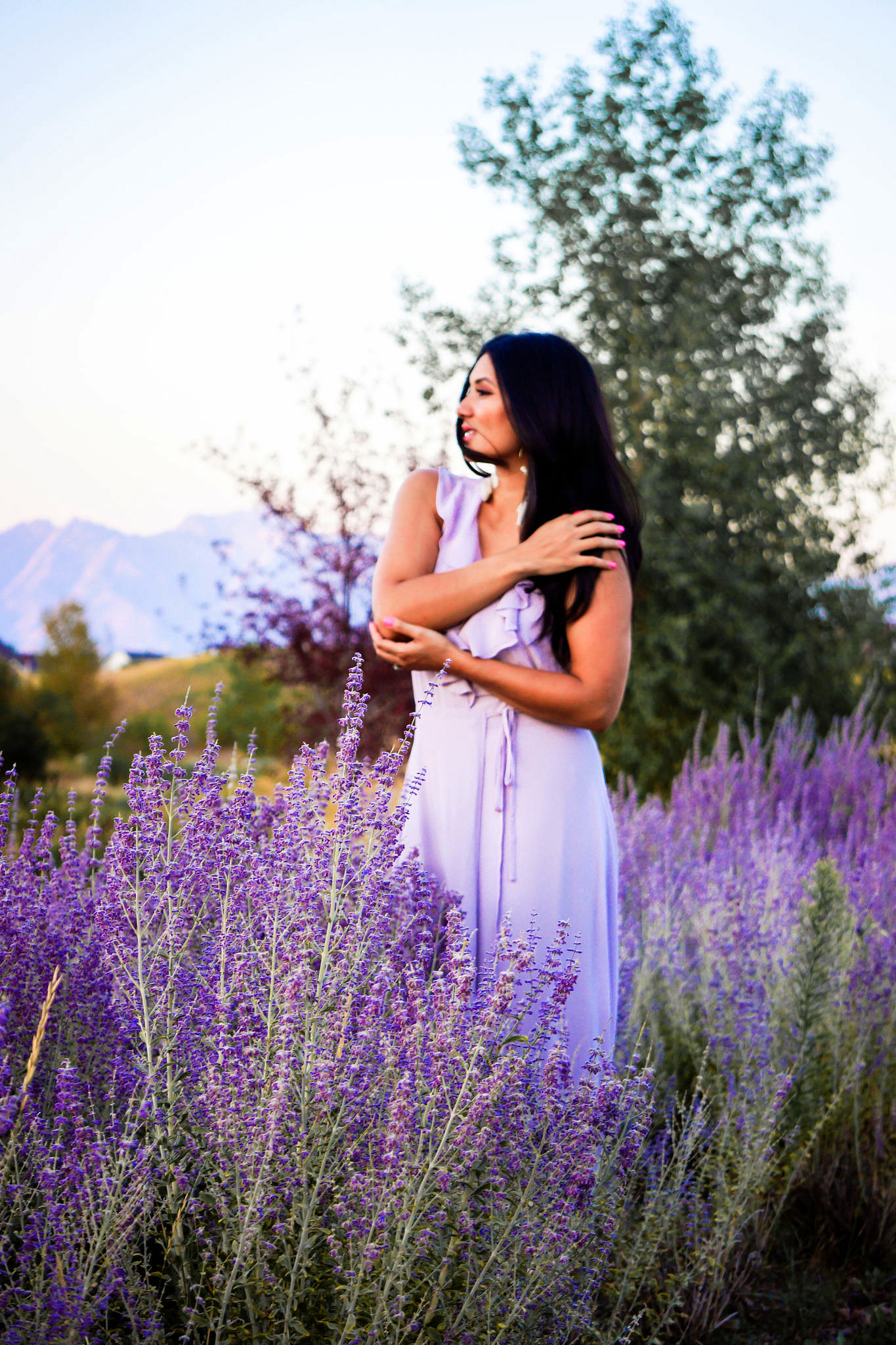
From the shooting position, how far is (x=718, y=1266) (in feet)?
8.11

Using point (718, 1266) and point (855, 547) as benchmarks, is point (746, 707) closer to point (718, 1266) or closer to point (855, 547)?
point (855, 547)

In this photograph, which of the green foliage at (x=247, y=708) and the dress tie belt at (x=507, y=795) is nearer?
the dress tie belt at (x=507, y=795)

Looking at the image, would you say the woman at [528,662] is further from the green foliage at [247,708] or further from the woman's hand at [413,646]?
the green foliage at [247,708]

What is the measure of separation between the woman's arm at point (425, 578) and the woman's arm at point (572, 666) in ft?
0.15

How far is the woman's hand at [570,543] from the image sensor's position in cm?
229

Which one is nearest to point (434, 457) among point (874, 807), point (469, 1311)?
point (874, 807)

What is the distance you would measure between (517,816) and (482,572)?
1.65 ft

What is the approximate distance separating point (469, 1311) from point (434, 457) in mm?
9349

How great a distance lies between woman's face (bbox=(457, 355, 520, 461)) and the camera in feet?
8.08

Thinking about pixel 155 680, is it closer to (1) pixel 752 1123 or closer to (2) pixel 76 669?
(2) pixel 76 669

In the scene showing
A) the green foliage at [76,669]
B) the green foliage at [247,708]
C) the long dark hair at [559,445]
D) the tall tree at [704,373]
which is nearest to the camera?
the long dark hair at [559,445]

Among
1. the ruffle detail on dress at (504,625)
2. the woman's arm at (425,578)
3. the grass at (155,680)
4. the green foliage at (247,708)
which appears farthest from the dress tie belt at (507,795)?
the grass at (155,680)

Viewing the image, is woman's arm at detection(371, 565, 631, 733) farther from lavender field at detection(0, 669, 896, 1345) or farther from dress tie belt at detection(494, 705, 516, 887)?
lavender field at detection(0, 669, 896, 1345)

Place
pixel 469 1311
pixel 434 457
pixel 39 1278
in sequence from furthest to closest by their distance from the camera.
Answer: pixel 434 457 → pixel 469 1311 → pixel 39 1278
